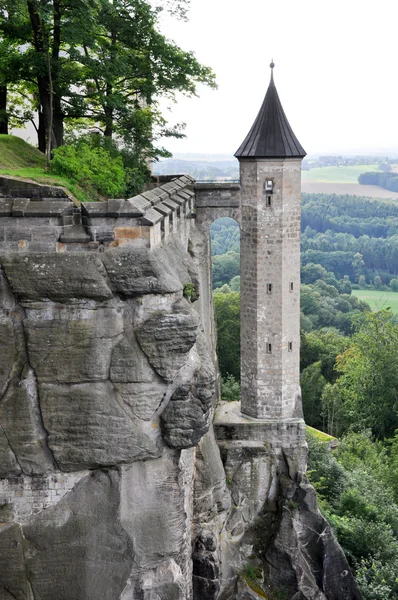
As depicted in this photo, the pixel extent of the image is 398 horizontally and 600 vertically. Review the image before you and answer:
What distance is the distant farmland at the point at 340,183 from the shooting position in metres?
148

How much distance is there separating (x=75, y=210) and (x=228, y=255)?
70232mm

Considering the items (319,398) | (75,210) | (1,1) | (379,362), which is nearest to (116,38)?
(1,1)

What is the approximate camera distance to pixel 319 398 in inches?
1853

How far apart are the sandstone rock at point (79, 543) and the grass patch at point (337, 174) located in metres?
154

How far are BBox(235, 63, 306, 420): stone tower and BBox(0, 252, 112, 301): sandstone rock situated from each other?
12.3 meters

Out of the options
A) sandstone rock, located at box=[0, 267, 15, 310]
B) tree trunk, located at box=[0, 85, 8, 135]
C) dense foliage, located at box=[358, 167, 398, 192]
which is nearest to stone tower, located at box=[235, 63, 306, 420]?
tree trunk, located at box=[0, 85, 8, 135]

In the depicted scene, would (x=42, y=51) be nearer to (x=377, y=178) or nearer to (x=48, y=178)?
(x=48, y=178)

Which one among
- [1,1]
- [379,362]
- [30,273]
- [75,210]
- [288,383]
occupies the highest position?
[1,1]

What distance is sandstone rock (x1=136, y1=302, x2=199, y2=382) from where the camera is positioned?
12.9 m

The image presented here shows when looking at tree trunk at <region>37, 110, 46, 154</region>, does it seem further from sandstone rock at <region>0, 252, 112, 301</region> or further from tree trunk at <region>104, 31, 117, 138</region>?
sandstone rock at <region>0, 252, 112, 301</region>

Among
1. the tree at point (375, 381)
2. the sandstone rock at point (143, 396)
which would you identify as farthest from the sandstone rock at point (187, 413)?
the tree at point (375, 381)

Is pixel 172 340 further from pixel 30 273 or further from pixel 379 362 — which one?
pixel 379 362

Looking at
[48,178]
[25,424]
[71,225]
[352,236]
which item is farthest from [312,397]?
[352,236]

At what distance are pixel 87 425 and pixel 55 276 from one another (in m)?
2.57
